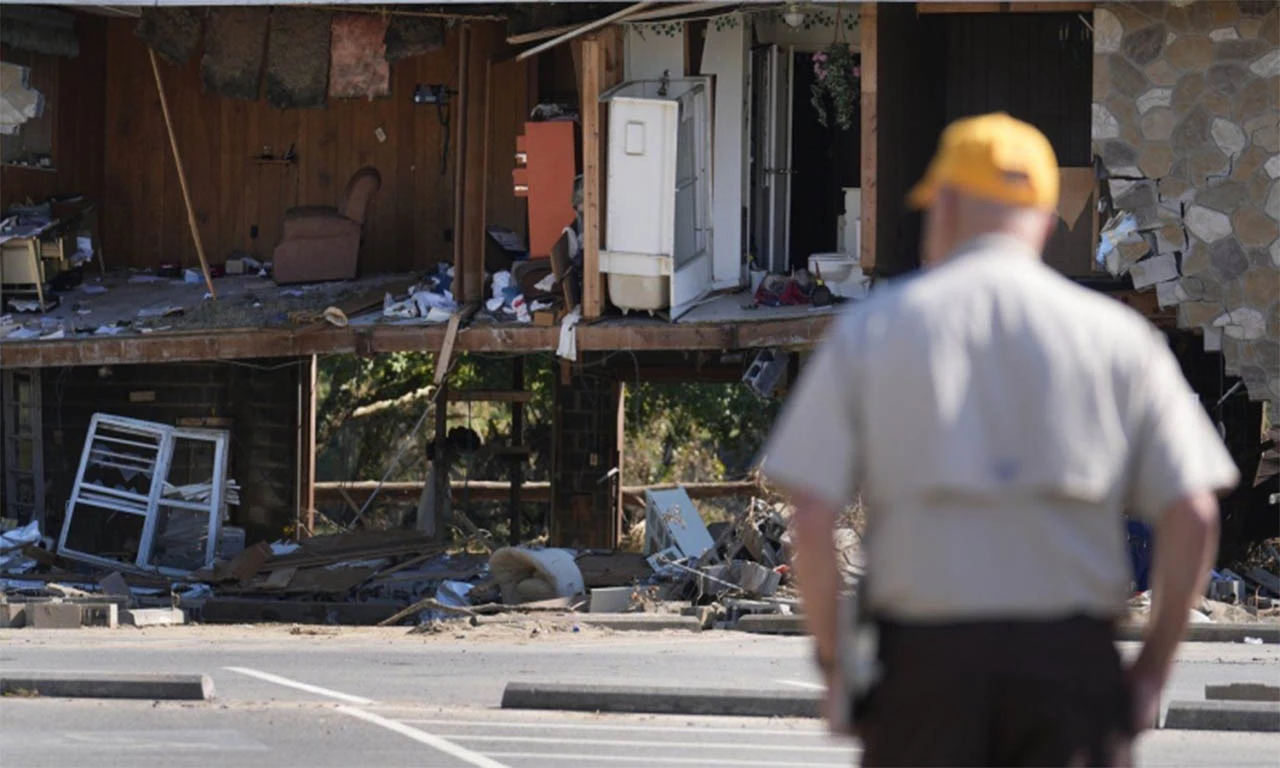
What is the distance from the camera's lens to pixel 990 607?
3.59 metres

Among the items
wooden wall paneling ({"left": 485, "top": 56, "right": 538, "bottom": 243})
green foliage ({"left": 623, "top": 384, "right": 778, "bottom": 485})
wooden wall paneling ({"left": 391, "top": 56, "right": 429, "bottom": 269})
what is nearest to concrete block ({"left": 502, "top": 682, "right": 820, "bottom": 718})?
wooden wall paneling ({"left": 485, "top": 56, "right": 538, "bottom": 243})

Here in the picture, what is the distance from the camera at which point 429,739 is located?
8.45m

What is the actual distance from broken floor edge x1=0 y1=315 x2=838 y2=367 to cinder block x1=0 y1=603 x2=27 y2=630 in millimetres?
3878

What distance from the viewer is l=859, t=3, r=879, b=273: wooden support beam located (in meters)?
16.1

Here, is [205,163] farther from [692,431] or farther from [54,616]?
[692,431]

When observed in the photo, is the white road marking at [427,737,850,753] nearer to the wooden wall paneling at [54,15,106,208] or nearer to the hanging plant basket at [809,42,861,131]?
the hanging plant basket at [809,42,861,131]

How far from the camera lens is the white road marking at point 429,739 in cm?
791

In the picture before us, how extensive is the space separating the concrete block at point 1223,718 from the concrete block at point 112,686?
4.61m

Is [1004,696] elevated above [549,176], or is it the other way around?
[549,176]

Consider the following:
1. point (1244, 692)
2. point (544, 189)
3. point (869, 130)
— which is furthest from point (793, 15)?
point (1244, 692)

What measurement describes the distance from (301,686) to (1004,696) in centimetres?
741

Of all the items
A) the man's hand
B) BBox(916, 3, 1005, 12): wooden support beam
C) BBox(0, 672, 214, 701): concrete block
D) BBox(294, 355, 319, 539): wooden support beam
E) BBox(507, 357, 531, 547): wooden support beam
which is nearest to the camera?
the man's hand

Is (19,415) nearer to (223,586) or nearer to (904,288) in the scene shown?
(223,586)

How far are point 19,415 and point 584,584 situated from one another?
7541mm
